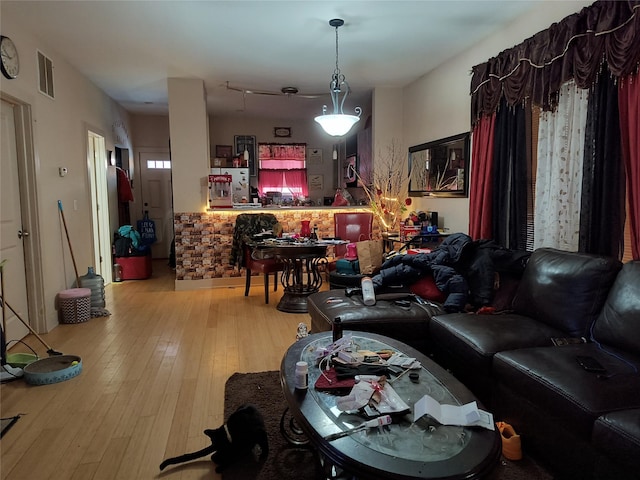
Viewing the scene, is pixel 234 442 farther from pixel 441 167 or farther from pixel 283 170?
pixel 283 170

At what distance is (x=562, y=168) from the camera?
111 inches

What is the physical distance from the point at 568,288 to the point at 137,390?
2.73 meters

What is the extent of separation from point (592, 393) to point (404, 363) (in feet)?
2.41

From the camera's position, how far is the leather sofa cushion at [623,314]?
1954 mm

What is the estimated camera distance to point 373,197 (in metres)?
5.58

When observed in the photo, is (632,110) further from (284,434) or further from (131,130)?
(131,130)

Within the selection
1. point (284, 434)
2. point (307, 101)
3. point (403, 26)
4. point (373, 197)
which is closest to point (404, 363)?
point (284, 434)

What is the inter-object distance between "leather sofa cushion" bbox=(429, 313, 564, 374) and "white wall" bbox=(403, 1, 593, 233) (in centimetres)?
191

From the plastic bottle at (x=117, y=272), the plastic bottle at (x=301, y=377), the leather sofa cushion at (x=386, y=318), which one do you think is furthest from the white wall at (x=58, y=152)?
the plastic bottle at (x=301, y=377)

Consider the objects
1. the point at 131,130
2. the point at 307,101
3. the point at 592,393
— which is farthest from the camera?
the point at 131,130

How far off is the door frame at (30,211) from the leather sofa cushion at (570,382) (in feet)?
12.6

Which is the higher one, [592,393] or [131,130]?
[131,130]

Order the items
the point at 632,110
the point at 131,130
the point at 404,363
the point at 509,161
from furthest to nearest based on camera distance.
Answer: the point at 131,130
the point at 509,161
the point at 632,110
the point at 404,363

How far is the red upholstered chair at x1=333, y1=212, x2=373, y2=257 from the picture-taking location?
5.00m
